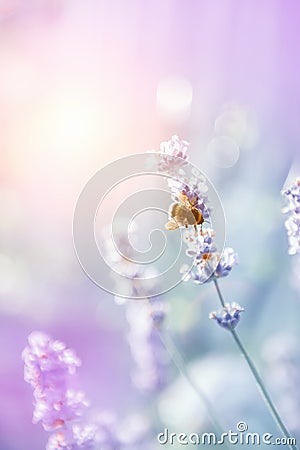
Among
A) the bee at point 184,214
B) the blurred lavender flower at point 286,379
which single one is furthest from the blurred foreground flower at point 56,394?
the blurred lavender flower at point 286,379

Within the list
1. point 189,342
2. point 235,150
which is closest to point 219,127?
point 235,150

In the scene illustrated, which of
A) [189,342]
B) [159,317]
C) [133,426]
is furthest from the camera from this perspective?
[189,342]

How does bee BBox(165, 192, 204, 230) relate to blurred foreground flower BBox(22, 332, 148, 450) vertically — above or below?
above

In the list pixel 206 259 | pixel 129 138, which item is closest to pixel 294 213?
pixel 206 259

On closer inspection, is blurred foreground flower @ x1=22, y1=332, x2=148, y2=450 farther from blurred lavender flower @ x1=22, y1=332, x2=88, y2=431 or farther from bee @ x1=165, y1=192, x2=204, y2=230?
bee @ x1=165, y1=192, x2=204, y2=230

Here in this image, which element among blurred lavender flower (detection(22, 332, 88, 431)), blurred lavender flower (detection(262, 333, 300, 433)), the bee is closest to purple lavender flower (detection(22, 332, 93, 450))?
blurred lavender flower (detection(22, 332, 88, 431))

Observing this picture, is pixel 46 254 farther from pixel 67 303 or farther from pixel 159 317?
pixel 159 317

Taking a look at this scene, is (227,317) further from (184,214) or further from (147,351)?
(147,351)

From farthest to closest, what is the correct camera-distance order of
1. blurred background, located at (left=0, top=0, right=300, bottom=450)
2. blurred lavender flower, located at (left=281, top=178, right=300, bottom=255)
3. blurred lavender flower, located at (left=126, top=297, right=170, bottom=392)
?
1. blurred background, located at (left=0, top=0, right=300, bottom=450)
2. blurred lavender flower, located at (left=126, top=297, right=170, bottom=392)
3. blurred lavender flower, located at (left=281, top=178, right=300, bottom=255)
